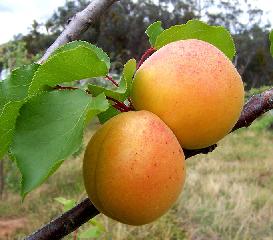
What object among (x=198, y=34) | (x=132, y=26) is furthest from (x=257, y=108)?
(x=132, y=26)

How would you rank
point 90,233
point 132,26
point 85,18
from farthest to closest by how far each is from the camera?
point 132,26 < point 90,233 < point 85,18

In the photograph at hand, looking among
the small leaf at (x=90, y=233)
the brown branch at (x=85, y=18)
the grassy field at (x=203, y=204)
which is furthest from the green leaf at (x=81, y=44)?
the grassy field at (x=203, y=204)

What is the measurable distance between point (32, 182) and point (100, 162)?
2.7 inches

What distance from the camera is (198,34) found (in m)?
0.54

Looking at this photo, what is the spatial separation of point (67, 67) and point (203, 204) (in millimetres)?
5259

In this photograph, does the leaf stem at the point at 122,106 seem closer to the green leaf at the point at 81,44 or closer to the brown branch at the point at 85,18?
the green leaf at the point at 81,44

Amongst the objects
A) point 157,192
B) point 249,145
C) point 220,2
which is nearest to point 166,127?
point 157,192

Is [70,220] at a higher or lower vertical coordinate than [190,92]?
lower

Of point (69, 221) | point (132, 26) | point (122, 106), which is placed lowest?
point (132, 26)

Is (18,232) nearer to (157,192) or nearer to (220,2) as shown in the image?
(157,192)

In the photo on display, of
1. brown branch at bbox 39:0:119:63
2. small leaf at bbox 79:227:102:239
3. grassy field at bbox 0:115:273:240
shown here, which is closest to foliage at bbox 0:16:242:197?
brown branch at bbox 39:0:119:63

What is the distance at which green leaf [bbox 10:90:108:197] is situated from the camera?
0.40 meters

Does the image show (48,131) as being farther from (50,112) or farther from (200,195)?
(200,195)

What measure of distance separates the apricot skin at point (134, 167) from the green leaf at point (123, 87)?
0.8 inches
